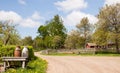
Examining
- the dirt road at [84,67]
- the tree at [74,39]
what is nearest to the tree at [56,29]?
the tree at [74,39]

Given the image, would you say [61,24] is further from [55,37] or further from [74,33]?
[74,33]

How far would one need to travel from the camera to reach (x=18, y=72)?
1686cm

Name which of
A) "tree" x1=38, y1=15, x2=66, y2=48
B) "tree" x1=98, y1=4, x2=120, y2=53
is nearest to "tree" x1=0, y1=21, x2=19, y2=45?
"tree" x1=98, y1=4, x2=120, y2=53

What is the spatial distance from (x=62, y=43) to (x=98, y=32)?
40.6m

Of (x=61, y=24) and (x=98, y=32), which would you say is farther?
(x=61, y=24)

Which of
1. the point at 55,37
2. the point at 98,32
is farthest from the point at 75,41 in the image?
the point at 98,32

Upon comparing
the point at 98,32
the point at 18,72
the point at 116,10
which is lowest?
the point at 18,72

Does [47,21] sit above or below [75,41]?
above

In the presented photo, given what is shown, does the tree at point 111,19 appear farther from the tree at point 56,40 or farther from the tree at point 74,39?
the tree at point 56,40

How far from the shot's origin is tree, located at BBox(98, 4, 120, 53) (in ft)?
186

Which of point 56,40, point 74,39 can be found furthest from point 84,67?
point 56,40

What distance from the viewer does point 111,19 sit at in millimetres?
57219

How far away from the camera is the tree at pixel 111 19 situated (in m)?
56.8

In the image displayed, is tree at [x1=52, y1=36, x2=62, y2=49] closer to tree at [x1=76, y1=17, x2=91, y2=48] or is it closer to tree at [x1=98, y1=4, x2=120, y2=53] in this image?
tree at [x1=76, y1=17, x2=91, y2=48]
